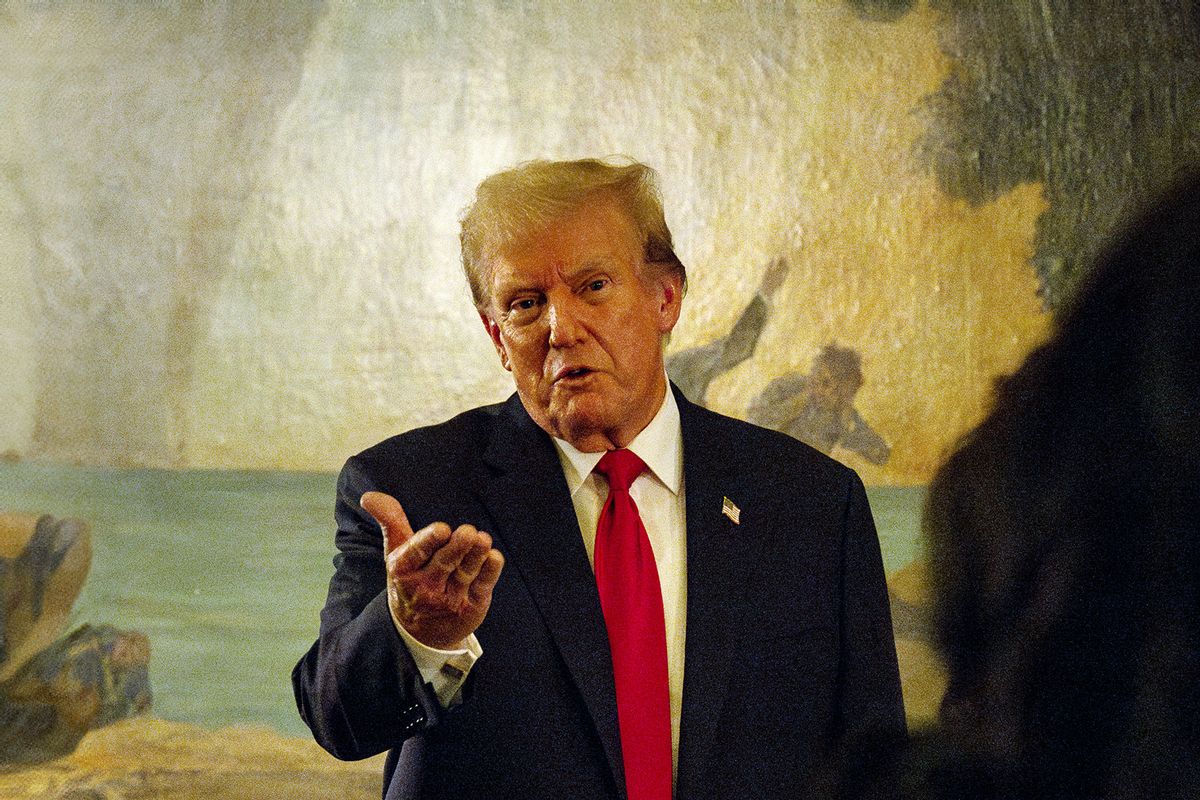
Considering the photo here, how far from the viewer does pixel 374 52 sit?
4.15 meters

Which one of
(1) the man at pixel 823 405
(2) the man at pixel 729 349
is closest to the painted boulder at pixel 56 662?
(2) the man at pixel 729 349

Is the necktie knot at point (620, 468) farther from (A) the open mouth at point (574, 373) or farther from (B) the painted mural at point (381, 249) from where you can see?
(B) the painted mural at point (381, 249)

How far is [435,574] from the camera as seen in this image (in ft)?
5.75

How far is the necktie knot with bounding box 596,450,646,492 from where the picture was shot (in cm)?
224

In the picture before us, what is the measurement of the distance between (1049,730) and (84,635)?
136 inches

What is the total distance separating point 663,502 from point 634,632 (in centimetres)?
26

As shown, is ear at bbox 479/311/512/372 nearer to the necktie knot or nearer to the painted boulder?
the necktie knot

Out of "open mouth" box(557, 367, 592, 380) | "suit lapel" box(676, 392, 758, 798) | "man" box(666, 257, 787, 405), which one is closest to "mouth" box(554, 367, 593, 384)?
"open mouth" box(557, 367, 592, 380)

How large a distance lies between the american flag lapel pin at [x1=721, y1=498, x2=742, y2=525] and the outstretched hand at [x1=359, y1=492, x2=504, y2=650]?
537 mm

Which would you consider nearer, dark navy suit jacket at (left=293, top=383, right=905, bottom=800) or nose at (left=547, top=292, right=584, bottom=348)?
dark navy suit jacket at (left=293, top=383, right=905, bottom=800)

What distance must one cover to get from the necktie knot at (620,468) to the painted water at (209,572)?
6.51 ft

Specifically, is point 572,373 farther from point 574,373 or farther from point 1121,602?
point 1121,602

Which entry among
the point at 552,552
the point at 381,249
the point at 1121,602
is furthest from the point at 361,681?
the point at 381,249

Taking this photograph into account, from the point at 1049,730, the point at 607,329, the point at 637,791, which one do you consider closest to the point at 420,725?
the point at 637,791
